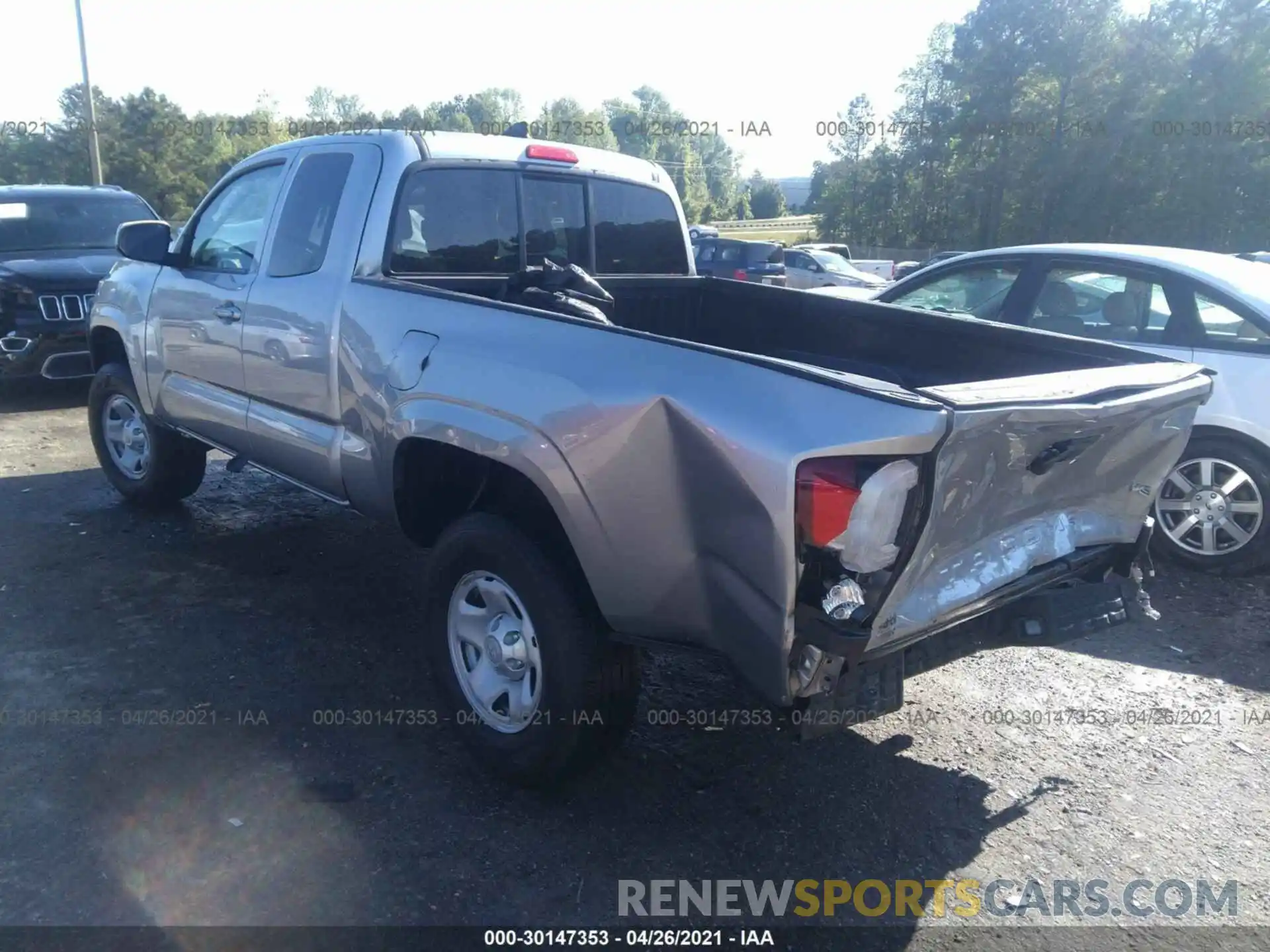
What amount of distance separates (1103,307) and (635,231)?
283 cm

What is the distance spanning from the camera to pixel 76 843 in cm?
298

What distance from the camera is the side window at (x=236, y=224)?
4.64 metres

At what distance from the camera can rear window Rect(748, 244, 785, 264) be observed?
21172 mm

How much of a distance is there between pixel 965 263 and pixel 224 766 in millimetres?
5210

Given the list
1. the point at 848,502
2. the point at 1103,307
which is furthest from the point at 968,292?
the point at 848,502

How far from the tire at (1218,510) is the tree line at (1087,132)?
25.8 metres

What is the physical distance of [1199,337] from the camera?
5.43m

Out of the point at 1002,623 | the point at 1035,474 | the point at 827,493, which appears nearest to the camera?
the point at 827,493

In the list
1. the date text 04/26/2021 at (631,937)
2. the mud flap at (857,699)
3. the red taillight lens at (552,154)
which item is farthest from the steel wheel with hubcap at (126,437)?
the mud flap at (857,699)

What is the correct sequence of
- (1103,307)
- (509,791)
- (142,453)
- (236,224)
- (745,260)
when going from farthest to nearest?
(745,260) < (142,453) < (1103,307) < (236,224) < (509,791)

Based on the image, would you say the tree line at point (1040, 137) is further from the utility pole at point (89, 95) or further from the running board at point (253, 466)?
the running board at point (253, 466)

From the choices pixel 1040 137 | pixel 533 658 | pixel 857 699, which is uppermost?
pixel 1040 137

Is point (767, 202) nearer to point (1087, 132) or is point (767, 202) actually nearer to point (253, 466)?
point (1087, 132)

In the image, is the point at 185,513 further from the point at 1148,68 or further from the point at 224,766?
the point at 1148,68
